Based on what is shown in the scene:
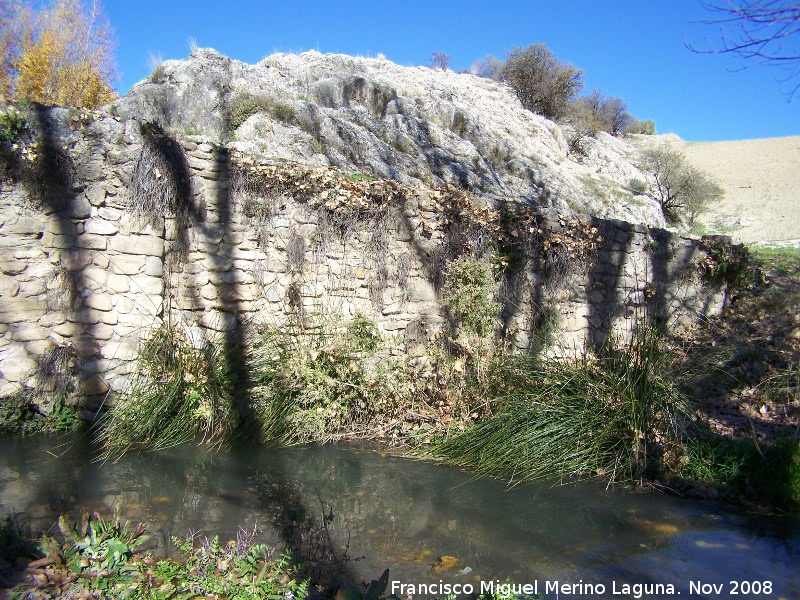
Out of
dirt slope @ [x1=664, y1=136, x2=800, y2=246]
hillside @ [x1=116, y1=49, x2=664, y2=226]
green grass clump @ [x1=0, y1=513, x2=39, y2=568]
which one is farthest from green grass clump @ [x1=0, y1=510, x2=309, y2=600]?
dirt slope @ [x1=664, y1=136, x2=800, y2=246]

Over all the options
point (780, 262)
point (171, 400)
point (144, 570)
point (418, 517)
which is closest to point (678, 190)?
point (780, 262)

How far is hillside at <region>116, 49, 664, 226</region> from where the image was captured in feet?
37.1

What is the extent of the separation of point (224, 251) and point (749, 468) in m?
5.59

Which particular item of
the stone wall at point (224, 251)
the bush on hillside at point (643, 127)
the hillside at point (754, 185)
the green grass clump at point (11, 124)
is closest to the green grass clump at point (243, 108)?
the stone wall at point (224, 251)

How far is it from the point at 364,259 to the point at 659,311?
16.0 ft

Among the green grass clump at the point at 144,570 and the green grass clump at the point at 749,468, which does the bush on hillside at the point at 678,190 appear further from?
the green grass clump at the point at 144,570

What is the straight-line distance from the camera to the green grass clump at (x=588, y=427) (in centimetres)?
520

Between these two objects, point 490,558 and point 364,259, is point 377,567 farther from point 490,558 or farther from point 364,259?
point 364,259

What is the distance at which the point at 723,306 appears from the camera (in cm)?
930

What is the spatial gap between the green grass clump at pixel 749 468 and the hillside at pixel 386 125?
4257 millimetres

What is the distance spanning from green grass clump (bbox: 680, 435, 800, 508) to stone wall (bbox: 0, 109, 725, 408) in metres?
2.58

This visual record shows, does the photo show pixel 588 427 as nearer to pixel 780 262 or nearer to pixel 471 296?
pixel 471 296

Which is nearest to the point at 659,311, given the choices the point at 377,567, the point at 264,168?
the point at 264,168

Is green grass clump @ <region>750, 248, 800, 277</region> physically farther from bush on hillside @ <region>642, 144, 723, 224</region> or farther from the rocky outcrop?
bush on hillside @ <region>642, 144, 723, 224</region>
